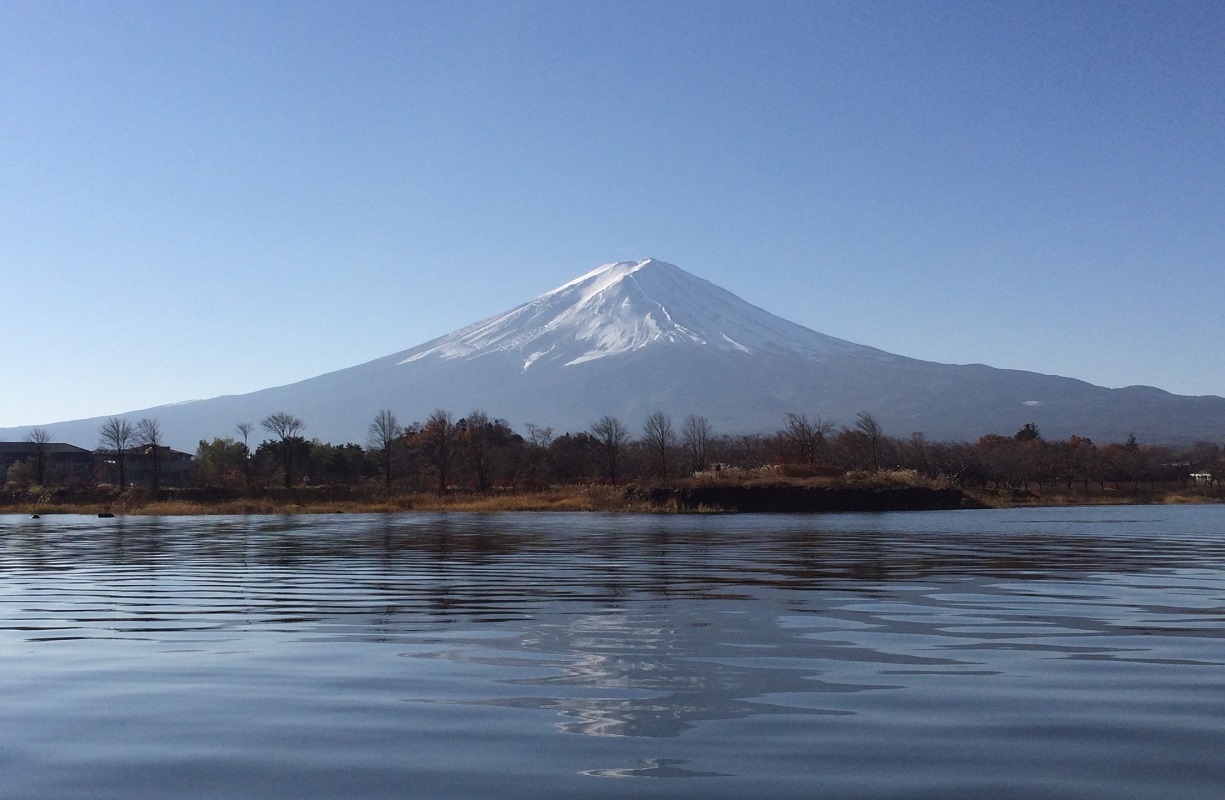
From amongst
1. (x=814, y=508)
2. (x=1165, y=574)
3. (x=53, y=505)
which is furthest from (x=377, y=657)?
(x=53, y=505)

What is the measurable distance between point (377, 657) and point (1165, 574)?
1409cm

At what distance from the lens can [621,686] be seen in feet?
26.6

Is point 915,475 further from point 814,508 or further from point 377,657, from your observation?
point 377,657

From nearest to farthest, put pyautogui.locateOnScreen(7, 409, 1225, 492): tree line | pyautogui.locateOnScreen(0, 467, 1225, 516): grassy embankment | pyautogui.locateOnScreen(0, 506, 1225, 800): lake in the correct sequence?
1. pyautogui.locateOnScreen(0, 506, 1225, 800): lake
2. pyautogui.locateOnScreen(0, 467, 1225, 516): grassy embankment
3. pyautogui.locateOnScreen(7, 409, 1225, 492): tree line

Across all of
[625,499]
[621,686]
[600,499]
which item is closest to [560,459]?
[600,499]

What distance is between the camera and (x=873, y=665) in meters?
9.05

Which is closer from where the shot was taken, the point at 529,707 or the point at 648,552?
the point at 529,707

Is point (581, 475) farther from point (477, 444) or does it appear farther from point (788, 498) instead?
point (788, 498)

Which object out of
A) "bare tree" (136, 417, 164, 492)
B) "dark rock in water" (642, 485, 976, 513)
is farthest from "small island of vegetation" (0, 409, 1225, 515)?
"bare tree" (136, 417, 164, 492)

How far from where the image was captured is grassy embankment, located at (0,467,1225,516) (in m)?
64.3

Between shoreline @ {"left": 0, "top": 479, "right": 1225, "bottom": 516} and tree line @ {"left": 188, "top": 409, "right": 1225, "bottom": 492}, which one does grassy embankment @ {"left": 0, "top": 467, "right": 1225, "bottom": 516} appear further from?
tree line @ {"left": 188, "top": 409, "right": 1225, "bottom": 492}

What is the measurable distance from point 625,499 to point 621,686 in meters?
57.9

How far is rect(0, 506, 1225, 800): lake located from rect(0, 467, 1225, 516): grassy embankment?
148ft

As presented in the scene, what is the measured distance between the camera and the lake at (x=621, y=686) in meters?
5.70
